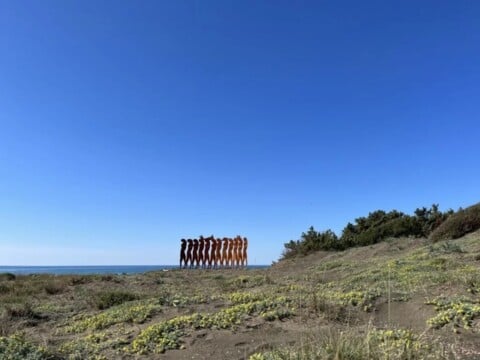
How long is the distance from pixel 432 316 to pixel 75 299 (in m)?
8.92

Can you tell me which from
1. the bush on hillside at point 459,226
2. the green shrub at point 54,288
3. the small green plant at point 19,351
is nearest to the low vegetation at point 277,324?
the small green plant at point 19,351

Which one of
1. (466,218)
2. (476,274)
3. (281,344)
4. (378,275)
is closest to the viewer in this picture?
(281,344)

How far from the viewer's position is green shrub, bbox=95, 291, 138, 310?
10352 mm

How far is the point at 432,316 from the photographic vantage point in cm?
618

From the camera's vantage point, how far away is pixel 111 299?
10633mm

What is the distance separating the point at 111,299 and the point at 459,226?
14612 millimetres

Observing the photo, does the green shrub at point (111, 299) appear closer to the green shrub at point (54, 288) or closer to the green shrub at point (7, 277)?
the green shrub at point (54, 288)

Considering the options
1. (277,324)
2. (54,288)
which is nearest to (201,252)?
(54,288)

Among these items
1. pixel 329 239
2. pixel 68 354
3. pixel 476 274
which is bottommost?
pixel 68 354

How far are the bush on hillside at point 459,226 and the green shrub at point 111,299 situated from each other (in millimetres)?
13155

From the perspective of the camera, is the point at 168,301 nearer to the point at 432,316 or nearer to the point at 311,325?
the point at 311,325

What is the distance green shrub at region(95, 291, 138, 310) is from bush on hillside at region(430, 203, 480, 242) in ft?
43.2

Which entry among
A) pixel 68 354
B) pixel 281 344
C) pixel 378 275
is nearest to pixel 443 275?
pixel 378 275

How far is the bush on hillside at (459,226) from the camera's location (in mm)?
19422
